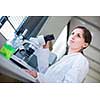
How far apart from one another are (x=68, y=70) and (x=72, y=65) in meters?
0.05

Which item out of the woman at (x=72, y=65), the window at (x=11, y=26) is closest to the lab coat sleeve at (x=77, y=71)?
the woman at (x=72, y=65)

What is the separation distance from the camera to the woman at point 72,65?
2.38m

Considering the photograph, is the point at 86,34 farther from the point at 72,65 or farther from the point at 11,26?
the point at 11,26

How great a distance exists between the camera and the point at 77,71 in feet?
7.79

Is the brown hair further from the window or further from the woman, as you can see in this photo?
the window

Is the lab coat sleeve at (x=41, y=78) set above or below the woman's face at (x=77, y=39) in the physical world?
below

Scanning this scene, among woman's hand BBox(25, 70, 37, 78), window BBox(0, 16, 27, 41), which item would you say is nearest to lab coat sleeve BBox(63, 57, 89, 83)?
woman's hand BBox(25, 70, 37, 78)

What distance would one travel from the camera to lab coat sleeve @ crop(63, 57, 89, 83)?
2375mm

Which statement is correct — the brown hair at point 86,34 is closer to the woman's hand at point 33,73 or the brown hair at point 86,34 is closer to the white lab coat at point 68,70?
the white lab coat at point 68,70

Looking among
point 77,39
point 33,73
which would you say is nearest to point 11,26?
point 33,73
